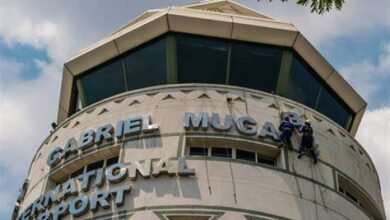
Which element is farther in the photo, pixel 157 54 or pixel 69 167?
pixel 157 54

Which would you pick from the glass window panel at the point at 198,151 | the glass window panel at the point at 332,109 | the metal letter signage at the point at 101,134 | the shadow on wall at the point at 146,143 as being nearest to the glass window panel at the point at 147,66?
the metal letter signage at the point at 101,134

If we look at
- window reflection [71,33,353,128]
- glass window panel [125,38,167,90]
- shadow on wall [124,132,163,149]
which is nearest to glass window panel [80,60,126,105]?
window reflection [71,33,353,128]

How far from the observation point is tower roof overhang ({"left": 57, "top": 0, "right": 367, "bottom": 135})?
24.7m

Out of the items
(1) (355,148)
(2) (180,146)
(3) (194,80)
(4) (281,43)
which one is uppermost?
(4) (281,43)

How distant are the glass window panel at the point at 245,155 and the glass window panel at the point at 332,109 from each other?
220 inches

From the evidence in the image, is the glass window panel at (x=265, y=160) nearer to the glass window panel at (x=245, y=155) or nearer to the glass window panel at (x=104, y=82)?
the glass window panel at (x=245, y=155)

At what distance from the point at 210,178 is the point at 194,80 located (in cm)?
559

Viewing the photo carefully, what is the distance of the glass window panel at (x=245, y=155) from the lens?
2141 cm

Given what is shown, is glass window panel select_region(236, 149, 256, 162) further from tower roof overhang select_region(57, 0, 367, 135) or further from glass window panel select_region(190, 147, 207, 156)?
tower roof overhang select_region(57, 0, 367, 135)

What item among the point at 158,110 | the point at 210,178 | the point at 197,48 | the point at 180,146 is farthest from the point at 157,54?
the point at 210,178

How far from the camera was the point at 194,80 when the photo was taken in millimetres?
24297

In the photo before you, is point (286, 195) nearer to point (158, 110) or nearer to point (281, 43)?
point (158, 110)

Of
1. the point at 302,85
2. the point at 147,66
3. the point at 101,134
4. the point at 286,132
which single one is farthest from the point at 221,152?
the point at 302,85

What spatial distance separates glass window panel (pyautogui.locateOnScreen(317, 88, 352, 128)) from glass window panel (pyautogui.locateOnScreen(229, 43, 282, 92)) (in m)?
2.73
